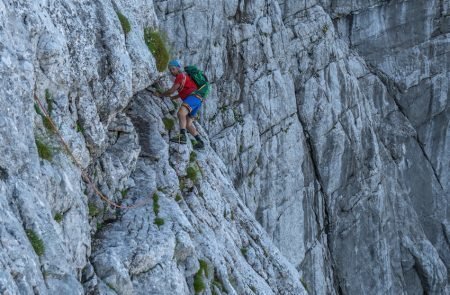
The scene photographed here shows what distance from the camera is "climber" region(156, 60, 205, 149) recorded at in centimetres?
1670

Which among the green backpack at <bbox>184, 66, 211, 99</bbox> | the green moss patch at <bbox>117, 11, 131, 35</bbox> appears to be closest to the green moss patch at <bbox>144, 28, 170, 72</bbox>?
the green backpack at <bbox>184, 66, 211, 99</bbox>

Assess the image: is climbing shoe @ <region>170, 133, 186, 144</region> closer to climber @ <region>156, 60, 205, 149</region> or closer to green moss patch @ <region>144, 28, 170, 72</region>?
climber @ <region>156, 60, 205, 149</region>

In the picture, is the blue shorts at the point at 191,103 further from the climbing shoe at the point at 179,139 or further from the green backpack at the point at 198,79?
the climbing shoe at the point at 179,139

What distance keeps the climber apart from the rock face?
0.38m

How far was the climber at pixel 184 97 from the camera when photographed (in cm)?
1670

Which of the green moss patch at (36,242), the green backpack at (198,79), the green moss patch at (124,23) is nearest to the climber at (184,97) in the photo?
the green backpack at (198,79)

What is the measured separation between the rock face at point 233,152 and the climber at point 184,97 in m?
0.38

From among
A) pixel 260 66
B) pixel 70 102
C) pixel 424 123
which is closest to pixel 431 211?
pixel 424 123

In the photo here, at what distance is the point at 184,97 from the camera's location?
17.1 m

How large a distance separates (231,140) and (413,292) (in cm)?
2241

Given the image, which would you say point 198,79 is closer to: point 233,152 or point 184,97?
point 184,97

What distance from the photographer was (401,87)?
142 feet

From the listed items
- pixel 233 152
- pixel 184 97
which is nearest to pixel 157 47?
pixel 184 97

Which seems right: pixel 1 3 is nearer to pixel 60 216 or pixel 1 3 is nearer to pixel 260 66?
pixel 60 216
